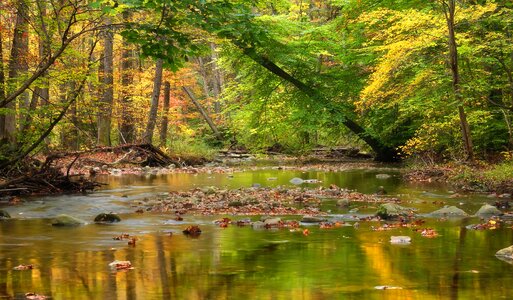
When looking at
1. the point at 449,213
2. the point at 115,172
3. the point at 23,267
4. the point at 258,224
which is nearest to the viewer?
the point at 23,267

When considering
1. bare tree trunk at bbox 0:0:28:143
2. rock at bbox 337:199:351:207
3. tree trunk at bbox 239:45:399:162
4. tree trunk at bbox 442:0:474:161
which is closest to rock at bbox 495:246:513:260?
rock at bbox 337:199:351:207

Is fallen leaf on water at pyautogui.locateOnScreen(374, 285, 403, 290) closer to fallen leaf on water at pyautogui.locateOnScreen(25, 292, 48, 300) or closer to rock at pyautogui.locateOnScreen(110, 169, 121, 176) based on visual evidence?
fallen leaf on water at pyautogui.locateOnScreen(25, 292, 48, 300)

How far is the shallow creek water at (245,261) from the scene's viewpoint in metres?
5.30

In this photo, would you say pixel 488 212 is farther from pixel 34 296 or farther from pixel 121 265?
pixel 34 296

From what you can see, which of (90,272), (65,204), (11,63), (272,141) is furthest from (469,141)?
(272,141)

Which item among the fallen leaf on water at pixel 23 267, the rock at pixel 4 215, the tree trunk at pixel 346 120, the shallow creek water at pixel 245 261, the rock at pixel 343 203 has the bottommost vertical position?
the shallow creek water at pixel 245 261

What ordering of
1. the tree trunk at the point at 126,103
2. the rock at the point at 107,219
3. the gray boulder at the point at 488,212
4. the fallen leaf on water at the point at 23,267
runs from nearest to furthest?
the fallen leaf on water at the point at 23,267
the rock at the point at 107,219
the gray boulder at the point at 488,212
the tree trunk at the point at 126,103

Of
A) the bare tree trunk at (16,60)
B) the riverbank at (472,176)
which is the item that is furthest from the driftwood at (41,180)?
the riverbank at (472,176)

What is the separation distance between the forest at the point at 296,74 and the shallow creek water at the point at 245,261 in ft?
9.25

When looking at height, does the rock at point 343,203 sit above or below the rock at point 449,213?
above

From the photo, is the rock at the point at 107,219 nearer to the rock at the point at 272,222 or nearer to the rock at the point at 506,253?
the rock at the point at 272,222

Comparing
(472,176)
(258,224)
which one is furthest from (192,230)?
(472,176)

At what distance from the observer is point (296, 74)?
2559 centimetres

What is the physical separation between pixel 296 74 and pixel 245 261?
64.0 feet
